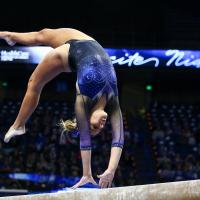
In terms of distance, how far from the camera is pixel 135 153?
1498 cm

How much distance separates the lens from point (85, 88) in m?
4.77

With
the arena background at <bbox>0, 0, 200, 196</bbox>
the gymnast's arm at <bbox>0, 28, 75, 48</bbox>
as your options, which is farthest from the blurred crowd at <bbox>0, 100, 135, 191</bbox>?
the gymnast's arm at <bbox>0, 28, 75, 48</bbox>

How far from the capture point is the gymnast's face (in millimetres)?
4621

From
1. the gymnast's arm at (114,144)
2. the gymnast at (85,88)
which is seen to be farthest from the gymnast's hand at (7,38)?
the gymnast's arm at (114,144)

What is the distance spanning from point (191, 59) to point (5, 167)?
245 inches

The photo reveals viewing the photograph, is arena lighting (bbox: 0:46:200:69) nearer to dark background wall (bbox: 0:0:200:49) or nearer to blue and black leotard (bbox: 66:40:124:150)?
dark background wall (bbox: 0:0:200:49)

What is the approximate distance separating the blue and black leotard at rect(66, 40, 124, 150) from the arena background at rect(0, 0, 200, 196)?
774cm

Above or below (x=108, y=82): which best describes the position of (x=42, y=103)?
above

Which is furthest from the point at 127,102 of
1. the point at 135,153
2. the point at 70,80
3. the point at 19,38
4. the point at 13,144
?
the point at 19,38

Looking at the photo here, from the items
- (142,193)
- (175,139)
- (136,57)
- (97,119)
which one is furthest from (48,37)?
(175,139)

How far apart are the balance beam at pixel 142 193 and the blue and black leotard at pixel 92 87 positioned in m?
0.82

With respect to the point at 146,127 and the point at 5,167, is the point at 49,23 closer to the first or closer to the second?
the point at 146,127

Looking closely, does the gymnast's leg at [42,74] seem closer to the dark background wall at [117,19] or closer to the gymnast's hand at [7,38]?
the gymnast's hand at [7,38]

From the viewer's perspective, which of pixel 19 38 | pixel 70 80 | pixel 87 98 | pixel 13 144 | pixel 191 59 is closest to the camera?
pixel 87 98
